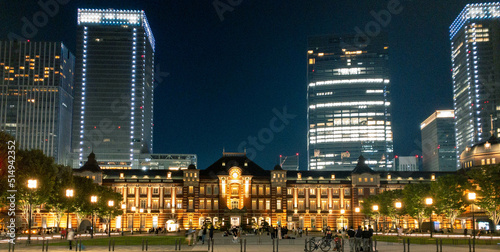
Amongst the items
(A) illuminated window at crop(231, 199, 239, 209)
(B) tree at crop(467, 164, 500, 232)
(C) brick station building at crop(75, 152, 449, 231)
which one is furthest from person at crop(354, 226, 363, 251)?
(A) illuminated window at crop(231, 199, 239, 209)

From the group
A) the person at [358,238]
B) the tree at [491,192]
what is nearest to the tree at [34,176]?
the person at [358,238]

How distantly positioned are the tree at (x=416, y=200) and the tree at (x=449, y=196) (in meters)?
2.02

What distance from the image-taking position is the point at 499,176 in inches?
3017

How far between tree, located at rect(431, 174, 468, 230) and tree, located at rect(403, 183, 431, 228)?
2019 millimetres

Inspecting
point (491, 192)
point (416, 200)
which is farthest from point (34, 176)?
point (491, 192)

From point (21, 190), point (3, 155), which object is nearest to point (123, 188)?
point (21, 190)

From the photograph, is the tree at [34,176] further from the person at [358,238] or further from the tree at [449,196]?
the tree at [449,196]

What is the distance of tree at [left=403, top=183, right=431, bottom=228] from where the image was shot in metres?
86.3

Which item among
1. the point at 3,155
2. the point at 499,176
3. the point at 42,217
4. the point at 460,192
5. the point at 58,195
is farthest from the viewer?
the point at 42,217

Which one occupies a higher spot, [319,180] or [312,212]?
[319,180]

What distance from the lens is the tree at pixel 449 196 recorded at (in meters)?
82.1

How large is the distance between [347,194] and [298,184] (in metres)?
12.4

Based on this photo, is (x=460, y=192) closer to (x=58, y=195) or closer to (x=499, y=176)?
(x=499, y=176)

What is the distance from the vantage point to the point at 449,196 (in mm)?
82250
